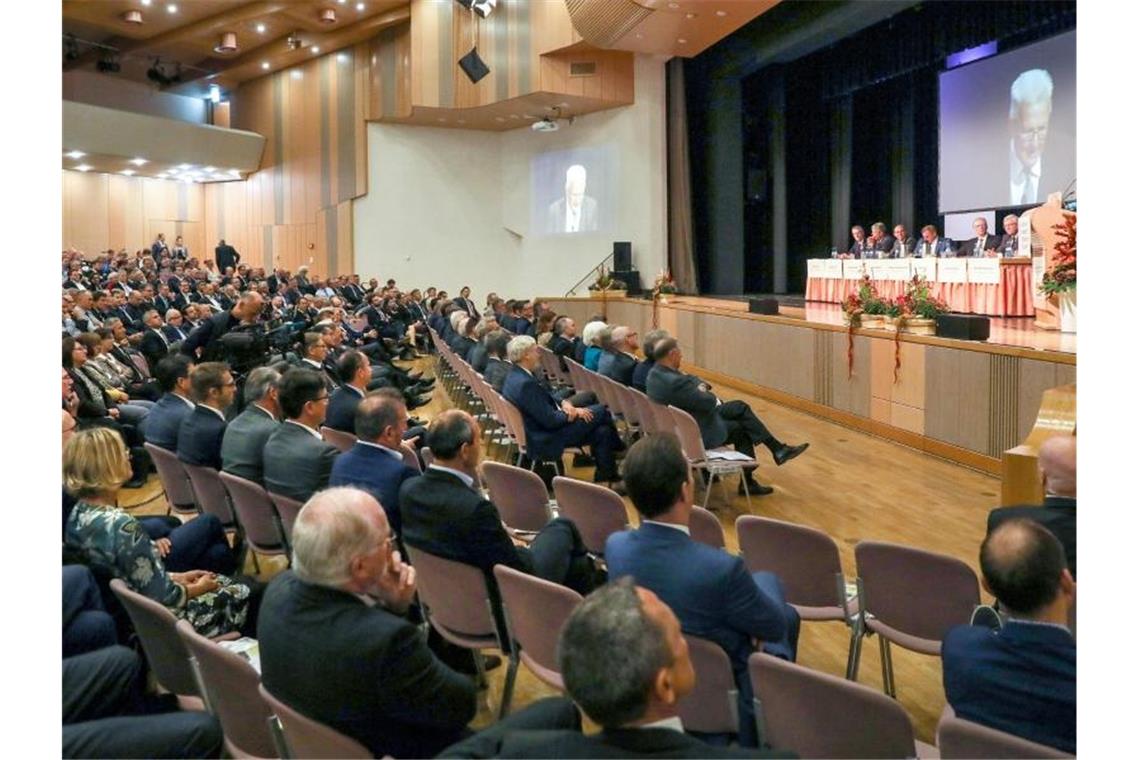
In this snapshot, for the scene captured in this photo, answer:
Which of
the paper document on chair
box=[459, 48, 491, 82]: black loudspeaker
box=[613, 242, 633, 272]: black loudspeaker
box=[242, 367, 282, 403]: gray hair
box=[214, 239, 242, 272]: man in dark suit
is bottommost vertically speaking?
the paper document on chair

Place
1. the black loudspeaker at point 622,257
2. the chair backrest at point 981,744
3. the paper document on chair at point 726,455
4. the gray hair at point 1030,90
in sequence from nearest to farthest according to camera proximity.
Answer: the chair backrest at point 981,744 < the paper document on chair at point 726,455 < the gray hair at point 1030,90 < the black loudspeaker at point 622,257

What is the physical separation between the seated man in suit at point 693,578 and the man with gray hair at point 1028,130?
11.7 metres

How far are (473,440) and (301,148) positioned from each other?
20.4m

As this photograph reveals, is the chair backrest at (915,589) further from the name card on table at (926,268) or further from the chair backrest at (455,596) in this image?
the name card on table at (926,268)

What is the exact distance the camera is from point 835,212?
55.8 ft

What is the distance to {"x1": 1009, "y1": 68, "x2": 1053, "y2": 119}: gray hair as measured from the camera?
41.1ft

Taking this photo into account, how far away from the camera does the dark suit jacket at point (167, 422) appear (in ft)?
17.4

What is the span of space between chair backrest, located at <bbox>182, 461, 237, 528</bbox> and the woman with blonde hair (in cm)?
137

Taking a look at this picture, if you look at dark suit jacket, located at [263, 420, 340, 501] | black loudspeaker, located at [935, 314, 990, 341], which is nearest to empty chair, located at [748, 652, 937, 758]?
dark suit jacket, located at [263, 420, 340, 501]

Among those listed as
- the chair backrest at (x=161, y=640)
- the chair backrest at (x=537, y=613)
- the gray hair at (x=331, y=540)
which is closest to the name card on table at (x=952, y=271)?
the chair backrest at (x=537, y=613)

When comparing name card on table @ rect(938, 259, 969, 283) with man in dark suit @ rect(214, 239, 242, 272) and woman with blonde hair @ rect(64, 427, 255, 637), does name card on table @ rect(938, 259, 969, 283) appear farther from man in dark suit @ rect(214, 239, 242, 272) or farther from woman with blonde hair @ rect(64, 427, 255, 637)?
man in dark suit @ rect(214, 239, 242, 272)

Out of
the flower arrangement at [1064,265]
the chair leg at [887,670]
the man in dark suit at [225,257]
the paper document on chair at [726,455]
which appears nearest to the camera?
the chair leg at [887,670]

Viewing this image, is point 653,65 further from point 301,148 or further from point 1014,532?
point 1014,532

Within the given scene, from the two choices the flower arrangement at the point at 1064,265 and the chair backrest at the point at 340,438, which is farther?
the flower arrangement at the point at 1064,265
